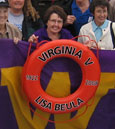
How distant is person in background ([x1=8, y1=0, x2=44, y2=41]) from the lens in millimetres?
4258

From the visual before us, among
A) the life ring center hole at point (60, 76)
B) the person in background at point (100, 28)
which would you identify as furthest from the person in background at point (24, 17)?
the life ring center hole at point (60, 76)

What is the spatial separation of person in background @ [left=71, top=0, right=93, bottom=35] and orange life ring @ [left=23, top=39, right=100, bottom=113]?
1.00 metres

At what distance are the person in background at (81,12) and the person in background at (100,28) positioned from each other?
39 cm

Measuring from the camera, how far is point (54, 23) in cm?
382

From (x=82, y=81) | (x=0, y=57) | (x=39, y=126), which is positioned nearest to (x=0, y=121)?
(x=39, y=126)

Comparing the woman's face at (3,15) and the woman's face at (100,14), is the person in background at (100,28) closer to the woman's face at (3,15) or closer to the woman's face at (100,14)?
the woman's face at (100,14)

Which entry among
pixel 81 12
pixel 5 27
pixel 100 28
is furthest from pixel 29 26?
pixel 100 28

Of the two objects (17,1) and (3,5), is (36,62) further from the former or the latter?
(17,1)

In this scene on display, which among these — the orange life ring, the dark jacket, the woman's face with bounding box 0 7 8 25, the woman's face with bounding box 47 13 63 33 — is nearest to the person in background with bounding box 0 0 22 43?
the woman's face with bounding box 0 7 8 25

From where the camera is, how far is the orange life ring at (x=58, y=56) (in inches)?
137

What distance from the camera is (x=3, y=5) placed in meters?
3.82

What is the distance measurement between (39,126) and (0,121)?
0.42m

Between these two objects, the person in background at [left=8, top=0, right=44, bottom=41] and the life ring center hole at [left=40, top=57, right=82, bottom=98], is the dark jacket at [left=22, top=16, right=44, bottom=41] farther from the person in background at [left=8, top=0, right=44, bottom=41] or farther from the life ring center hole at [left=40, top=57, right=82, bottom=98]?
the life ring center hole at [left=40, top=57, right=82, bottom=98]

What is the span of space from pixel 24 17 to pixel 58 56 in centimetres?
104
